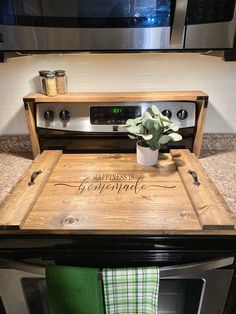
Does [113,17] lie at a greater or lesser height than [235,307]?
greater

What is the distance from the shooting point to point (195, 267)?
28.4 inches

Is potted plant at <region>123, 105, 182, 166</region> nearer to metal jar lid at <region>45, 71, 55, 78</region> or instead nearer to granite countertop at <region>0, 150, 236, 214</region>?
granite countertop at <region>0, 150, 236, 214</region>

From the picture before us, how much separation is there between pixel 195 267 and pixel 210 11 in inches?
32.1

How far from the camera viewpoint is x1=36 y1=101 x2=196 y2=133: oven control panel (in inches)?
41.1

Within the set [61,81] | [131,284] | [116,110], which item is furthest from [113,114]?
[131,284]

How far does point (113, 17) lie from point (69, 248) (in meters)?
0.75

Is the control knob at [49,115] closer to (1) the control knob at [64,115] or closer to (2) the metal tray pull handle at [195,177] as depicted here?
(1) the control knob at [64,115]

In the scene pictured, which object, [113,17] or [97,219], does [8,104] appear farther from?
[97,219]

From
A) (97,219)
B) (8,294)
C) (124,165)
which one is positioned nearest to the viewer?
(97,219)

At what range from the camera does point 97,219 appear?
694mm

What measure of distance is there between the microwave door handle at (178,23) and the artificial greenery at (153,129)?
245 millimetres

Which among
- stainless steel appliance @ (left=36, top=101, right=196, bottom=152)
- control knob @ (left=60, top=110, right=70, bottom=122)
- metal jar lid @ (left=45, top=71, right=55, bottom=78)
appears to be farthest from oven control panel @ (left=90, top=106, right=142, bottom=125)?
metal jar lid @ (left=45, top=71, right=55, bottom=78)

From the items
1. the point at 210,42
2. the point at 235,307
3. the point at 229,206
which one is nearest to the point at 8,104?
the point at 210,42

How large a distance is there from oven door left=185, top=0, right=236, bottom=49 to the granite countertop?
0.48 meters
